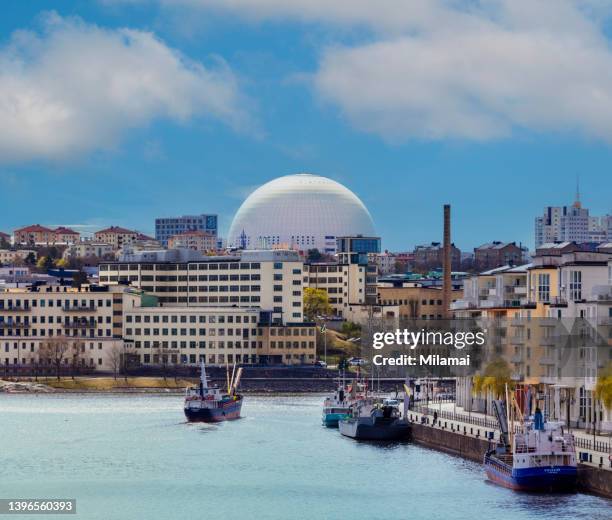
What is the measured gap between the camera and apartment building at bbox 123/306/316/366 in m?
173

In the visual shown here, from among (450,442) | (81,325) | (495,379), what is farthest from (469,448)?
(81,325)

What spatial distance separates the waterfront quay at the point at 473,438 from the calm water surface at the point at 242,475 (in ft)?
2.17

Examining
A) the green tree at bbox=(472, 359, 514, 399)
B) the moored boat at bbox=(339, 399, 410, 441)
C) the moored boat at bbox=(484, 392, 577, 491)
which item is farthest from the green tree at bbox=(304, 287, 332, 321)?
the moored boat at bbox=(484, 392, 577, 491)

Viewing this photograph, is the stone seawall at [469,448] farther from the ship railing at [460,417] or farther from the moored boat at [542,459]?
the ship railing at [460,417]

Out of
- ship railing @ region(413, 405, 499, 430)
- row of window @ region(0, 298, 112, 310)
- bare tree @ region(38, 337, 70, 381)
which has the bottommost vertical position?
ship railing @ region(413, 405, 499, 430)

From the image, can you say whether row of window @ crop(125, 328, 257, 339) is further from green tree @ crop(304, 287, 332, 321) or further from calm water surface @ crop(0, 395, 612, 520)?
calm water surface @ crop(0, 395, 612, 520)

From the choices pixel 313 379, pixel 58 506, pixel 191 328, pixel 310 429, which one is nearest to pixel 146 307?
pixel 191 328

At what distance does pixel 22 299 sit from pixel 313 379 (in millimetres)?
29737

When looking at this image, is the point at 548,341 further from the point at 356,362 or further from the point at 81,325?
the point at 81,325

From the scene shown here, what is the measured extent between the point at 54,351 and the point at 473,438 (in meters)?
88.3

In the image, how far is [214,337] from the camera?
6816 inches

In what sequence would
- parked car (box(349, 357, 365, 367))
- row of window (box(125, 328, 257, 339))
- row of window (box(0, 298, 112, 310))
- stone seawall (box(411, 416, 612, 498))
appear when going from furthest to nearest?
row of window (box(0, 298, 112, 310)), row of window (box(125, 328, 257, 339)), parked car (box(349, 357, 365, 367)), stone seawall (box(411, 416, 612, 498))

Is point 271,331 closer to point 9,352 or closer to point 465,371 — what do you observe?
point 9,352

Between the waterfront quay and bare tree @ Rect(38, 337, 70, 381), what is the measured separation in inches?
2283
